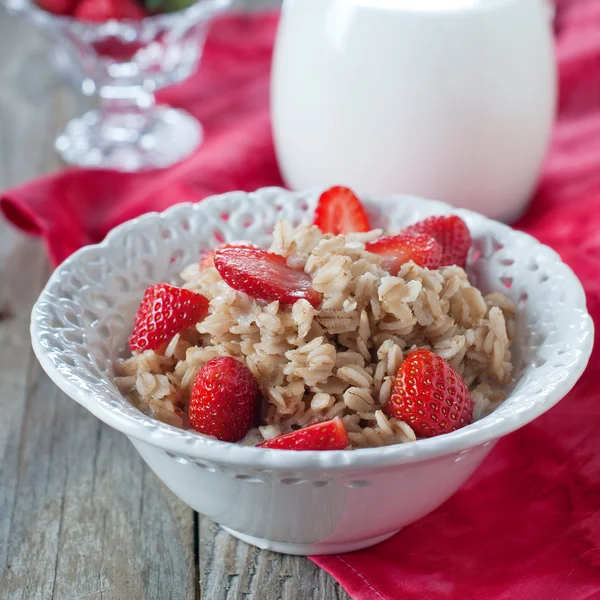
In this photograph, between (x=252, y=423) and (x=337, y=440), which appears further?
(x=252, y=423)

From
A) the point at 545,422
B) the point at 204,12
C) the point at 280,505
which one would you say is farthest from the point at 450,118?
the point at 280,505

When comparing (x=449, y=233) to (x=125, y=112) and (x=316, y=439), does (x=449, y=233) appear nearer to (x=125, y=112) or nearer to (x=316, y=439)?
(x=316, y=439)

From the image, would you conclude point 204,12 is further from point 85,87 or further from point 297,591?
point 297,591

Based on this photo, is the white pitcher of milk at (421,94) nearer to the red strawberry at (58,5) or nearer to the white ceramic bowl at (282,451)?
the white ceramic bowl at (282,451)

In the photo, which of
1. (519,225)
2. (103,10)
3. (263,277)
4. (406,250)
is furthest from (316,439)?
(103,10)

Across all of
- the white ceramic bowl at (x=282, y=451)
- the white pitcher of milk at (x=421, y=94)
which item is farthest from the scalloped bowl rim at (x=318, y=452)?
the white pitcher of milk at (x=421, y=94)

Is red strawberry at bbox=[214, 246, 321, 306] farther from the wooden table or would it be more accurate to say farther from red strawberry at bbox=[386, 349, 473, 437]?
the wooden table
